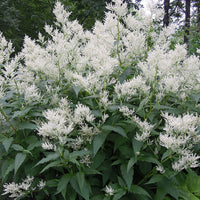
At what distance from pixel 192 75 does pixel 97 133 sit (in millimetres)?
1428

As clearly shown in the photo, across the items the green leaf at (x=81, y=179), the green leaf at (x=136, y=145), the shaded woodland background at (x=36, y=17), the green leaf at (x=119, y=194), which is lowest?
the green leaf at (x=119, y=194)

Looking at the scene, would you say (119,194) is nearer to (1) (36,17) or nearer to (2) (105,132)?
(2) (105,132)

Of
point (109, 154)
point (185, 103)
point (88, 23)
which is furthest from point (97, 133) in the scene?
point (88, 23)

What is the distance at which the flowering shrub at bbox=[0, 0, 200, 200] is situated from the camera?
200 cm

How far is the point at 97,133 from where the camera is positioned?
227cm

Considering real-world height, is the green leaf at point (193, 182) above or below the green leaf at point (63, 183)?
above

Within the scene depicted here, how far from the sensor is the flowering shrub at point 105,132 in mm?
2004

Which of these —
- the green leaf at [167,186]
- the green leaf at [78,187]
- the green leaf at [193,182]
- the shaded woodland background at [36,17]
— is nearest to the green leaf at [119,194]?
the green leaf at [78,187]

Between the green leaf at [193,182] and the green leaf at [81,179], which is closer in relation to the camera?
the green leaf at [81,179]

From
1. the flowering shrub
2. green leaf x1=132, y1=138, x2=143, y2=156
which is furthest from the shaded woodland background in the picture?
green leaf x1=132, y1=138, x2=143, y2=156

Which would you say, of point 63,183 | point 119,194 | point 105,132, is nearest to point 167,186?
point 119,194

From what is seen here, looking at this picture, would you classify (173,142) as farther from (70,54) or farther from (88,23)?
(88,23)

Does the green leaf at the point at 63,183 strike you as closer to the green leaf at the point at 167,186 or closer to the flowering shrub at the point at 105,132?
the flowering shrub at the point at 105,132

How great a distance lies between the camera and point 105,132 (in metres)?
2.22
